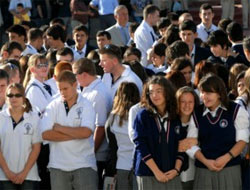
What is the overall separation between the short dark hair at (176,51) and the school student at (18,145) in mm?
2546

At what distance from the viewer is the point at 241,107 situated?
32.2 ft

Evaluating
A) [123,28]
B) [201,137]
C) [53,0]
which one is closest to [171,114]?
[201,137]

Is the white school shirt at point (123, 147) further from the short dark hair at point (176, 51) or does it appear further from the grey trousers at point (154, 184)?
the short dark hair at point (176, 51)

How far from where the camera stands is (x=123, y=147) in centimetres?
1033

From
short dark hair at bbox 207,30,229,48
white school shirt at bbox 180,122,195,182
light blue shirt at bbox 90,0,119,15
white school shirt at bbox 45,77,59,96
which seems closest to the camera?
white school shirt at bbox 180,122,195,182

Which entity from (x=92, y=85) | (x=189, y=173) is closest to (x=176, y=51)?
(x=92, y=85)

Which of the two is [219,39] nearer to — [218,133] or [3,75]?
[218,133]

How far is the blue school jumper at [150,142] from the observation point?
9.57m

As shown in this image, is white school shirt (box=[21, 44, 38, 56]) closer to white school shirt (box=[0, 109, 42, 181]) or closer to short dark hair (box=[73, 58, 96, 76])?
short dark hair (box=[73, 58, 96, 76])

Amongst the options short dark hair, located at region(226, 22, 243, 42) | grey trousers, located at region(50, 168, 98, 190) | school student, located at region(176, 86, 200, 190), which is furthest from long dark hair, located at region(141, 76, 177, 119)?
short dark hair, located at region(226, 22, 243, 42)

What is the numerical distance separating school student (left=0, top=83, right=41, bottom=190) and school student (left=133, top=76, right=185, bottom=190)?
4.27ft

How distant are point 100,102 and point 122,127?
23.3 inches

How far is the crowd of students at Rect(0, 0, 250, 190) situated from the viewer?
Result: 9.67 m

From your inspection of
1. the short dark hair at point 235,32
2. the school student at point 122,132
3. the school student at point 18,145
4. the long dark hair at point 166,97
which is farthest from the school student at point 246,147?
the short dark hair at point 235,32
